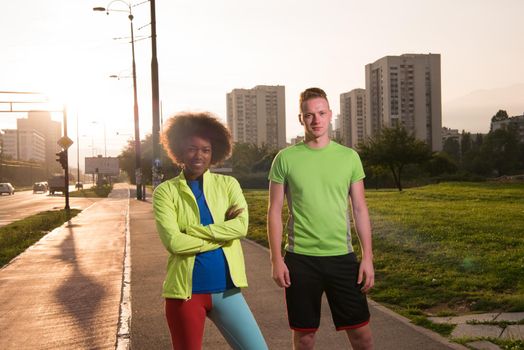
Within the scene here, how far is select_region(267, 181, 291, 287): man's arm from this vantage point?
141 inches

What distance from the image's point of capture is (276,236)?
366 centimetres

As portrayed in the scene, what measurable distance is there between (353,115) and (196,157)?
15992 cm

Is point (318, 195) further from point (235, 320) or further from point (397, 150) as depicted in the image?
point (397, 150)

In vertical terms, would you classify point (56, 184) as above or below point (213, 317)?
below

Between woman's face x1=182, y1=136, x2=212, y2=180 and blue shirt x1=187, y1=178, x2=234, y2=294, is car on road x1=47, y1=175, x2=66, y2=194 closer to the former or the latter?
woman's face x1=182, y1=136, x2=212, y2=180

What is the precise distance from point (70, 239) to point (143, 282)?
318 inches

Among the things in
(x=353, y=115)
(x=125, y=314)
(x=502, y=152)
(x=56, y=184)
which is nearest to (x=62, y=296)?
(x=125, y=314)

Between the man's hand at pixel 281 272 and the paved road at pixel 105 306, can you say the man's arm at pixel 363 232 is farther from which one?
the paved road at pixel 105 306

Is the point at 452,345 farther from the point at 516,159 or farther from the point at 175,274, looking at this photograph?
the point at 516,159

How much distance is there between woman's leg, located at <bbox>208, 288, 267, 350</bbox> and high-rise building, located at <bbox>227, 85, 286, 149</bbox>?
6664 inches

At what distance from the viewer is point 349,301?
3664 millimetres

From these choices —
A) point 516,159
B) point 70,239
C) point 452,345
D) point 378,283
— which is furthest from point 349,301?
point 516,159

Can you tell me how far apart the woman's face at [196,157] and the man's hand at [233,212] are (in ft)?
0.80

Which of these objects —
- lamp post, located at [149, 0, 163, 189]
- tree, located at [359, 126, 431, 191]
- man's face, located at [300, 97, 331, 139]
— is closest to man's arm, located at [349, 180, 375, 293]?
man's face, located at [300, 97, 331, 139]
